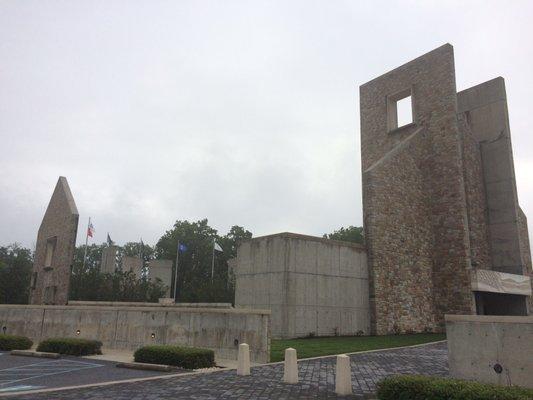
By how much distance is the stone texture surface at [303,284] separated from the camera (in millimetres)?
21156

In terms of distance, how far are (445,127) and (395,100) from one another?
5152 millimetres

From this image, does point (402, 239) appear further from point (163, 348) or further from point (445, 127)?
point (163, 348)

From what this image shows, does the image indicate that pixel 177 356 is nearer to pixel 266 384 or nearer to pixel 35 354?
pixel 266 384

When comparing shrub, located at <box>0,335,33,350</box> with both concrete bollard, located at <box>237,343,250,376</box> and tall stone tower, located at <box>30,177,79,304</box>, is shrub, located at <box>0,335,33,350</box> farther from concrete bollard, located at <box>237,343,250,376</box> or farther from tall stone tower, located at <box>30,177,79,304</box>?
concrete bollard, located at <box>237,343,250,376</box>

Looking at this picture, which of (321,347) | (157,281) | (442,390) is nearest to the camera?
(442,390)

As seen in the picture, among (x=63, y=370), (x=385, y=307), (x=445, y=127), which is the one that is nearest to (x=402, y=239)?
(x=385, y=307)

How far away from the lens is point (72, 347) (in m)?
16.3

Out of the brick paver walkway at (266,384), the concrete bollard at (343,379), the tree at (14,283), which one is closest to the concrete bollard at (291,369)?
the brick paver walkway at (266,384)

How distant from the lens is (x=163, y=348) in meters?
13.8

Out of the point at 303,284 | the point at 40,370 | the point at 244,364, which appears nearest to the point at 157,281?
the point at 303,284

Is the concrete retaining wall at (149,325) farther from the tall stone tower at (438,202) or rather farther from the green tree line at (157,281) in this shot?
the tall stone tower at (438,202)

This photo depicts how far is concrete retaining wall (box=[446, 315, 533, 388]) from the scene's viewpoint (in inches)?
353

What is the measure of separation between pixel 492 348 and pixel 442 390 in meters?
2.53

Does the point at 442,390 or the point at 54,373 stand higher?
the point at 442,390
